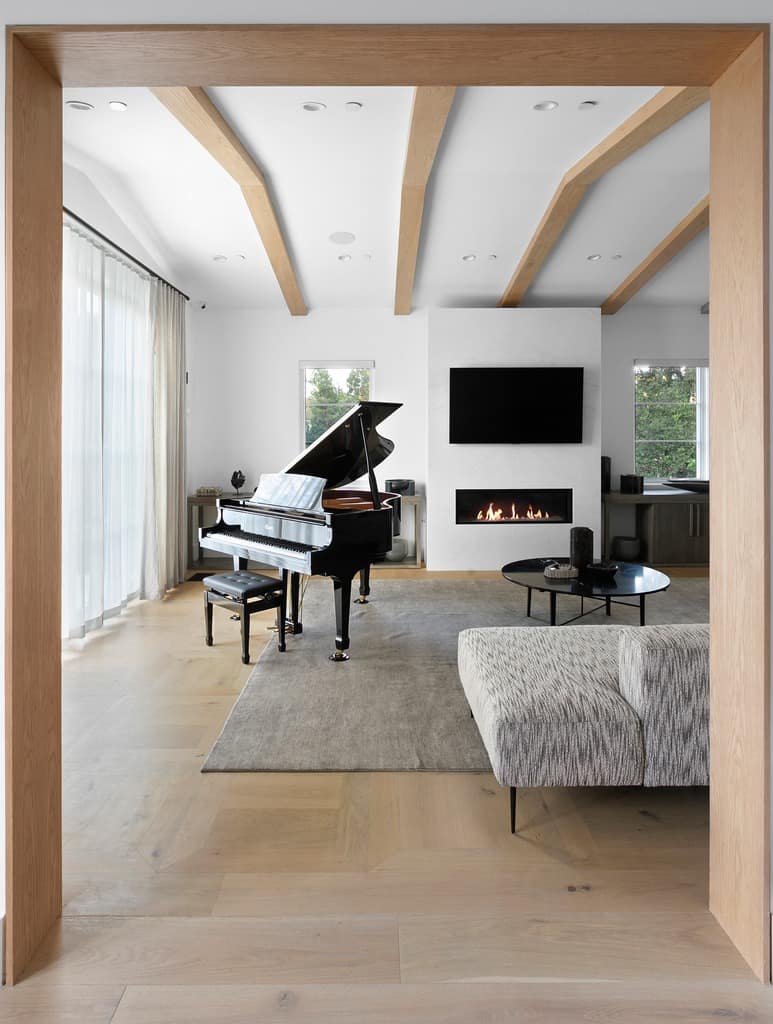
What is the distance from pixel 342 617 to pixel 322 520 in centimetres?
60

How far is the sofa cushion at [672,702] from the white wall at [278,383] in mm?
5510

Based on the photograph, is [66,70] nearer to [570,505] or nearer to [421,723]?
[421,723]

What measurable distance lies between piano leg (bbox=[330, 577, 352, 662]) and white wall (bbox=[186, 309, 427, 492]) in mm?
3655

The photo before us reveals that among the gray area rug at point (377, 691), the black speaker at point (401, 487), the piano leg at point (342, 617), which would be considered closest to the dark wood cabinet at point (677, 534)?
the gray area rug at point (377, 691)

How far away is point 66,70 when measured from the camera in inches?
69.4

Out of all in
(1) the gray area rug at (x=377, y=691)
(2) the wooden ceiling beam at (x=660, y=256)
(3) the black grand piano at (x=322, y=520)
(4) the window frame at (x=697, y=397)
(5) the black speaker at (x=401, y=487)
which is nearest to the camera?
(1) the gray area rug at (x=377, y=691)

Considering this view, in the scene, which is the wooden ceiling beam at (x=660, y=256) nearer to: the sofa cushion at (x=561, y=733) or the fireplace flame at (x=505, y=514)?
the fireplace flame at (x=505, y=514)

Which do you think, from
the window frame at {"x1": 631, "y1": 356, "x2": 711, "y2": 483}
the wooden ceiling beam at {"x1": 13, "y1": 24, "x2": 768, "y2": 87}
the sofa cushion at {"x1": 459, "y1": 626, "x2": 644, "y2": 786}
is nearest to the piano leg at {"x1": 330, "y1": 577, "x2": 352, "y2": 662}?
the sofa cushion at {"x1": 459, "y1": 626, "x2": 644, "y2": 786}

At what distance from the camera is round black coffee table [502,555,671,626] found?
4215 millimetres

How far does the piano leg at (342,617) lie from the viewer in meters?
4.04

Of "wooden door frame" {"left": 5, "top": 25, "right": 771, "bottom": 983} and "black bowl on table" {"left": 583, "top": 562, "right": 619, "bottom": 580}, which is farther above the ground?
"wooden door frame" {"left": 5, "top": 25, "right": 771, "bottom": 983}

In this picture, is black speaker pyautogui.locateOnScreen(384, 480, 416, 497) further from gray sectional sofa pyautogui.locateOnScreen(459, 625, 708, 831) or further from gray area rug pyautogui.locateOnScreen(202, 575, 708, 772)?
gray sectional sofa pyautogui.locateOnScreen(459, 625, 708, 831)

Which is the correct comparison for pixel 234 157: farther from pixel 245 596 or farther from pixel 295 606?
pixel 295 606

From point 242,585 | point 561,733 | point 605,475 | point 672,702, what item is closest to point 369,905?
point 561,733
